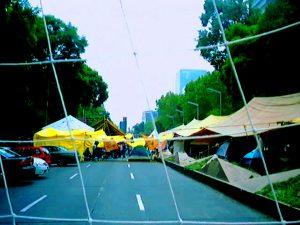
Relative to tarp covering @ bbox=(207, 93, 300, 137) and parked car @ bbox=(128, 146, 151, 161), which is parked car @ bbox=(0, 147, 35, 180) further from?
parked car @ bbox=(128, 146, 151, 161)

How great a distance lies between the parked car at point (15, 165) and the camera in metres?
14.2

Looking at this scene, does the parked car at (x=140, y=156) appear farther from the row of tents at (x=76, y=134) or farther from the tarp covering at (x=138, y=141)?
the row of tents at (x=76, y=134)

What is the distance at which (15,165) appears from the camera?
47.1ft

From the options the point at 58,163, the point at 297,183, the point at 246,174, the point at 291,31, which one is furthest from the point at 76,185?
the point at 58,163

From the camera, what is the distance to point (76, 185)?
1469 cm

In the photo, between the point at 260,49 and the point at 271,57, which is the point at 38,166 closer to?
the point at 271,57

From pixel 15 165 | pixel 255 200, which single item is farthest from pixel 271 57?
pixel 15 165

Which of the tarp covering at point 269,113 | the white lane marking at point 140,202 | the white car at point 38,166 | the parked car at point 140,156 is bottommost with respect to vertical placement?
the white lane marking at point 140,202

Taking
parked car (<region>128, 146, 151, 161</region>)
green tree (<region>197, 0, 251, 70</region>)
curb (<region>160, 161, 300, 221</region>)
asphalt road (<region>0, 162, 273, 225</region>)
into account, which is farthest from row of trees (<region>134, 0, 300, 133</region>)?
parked car (<region>128, 146, 151, 161</region>)

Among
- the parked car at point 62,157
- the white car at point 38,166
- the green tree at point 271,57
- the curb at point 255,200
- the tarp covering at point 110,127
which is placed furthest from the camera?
the tarp covering at point 110,127

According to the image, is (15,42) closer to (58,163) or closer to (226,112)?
(58,163)

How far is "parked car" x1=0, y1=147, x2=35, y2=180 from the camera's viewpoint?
46.5ft

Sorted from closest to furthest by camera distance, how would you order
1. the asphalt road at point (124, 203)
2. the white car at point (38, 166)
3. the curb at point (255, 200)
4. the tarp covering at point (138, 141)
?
the tarp covering at point (138, 141) < the curb at point (255, 200) < the asphalt road at point (124, 203) < the white car at point (38, 166)

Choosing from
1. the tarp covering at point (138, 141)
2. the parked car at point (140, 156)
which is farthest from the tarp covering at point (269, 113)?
the parked car at point (140, 156)
